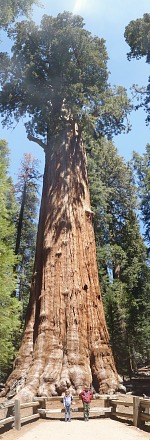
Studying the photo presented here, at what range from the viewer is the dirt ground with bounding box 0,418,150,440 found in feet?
23.4

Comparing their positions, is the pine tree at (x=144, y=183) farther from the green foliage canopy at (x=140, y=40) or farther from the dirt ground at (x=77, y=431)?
the dirt ground at (x=77, y=431)

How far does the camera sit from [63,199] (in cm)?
1335

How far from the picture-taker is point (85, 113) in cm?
1488

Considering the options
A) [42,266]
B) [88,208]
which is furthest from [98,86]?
[42,266]

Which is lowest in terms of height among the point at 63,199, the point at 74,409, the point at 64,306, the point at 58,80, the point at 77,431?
the point at 77,431

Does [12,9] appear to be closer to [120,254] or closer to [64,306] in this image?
[64,306]

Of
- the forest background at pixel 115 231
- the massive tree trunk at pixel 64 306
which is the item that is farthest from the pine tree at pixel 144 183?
the massive tree trunk at pixel 64 306

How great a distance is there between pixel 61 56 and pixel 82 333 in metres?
11.4

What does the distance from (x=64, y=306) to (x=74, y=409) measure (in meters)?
2.94

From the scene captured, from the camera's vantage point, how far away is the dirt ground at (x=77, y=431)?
23.4ft

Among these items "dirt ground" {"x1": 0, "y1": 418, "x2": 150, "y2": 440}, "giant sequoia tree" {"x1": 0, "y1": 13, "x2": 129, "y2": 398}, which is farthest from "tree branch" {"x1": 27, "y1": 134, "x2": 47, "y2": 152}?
"dirt ground" {"x1": 0, "y1": 418, "x2": 150, "y2": 440}

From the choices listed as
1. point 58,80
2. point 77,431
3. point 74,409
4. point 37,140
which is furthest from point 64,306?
point 58,80

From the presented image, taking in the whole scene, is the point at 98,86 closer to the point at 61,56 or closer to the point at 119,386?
the point at 61,56

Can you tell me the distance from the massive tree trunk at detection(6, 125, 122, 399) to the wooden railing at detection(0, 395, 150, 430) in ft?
1.32
